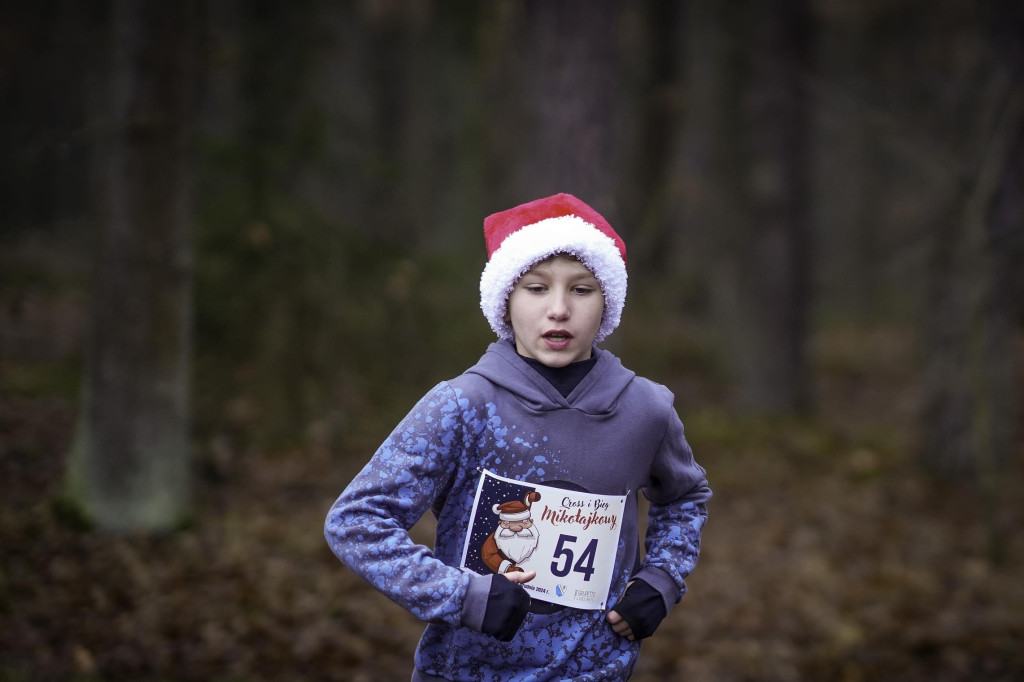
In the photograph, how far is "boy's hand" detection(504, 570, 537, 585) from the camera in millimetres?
2246

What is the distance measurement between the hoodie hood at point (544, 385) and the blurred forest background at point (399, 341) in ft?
9.81

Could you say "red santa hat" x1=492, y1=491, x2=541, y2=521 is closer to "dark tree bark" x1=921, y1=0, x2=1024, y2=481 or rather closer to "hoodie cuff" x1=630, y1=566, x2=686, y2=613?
"hoodie cuff" x1=630, y1=566, x2=686, y2=613

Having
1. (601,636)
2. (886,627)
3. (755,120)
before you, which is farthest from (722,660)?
(755,120)

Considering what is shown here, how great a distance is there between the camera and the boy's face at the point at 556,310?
2332 mm

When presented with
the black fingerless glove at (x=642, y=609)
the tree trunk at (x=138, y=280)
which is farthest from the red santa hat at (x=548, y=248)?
the tree trunk at (x=138, y=280)

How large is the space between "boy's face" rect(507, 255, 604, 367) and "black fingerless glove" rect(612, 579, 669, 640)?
0.63 m

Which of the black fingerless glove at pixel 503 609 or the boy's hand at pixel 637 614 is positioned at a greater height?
the black fingerless glove at pixel 503 609

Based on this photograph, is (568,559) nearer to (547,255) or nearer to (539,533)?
(539,533)

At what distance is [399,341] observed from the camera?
933cm

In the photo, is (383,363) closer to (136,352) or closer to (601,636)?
(136,352)

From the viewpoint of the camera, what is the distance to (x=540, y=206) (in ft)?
8.14

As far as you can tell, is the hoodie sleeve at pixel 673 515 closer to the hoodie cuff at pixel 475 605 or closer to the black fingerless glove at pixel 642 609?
the black fingerless glove at pixel 642 609

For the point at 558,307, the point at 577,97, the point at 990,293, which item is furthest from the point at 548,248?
the point at 990,293

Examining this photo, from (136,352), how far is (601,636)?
4419mm
